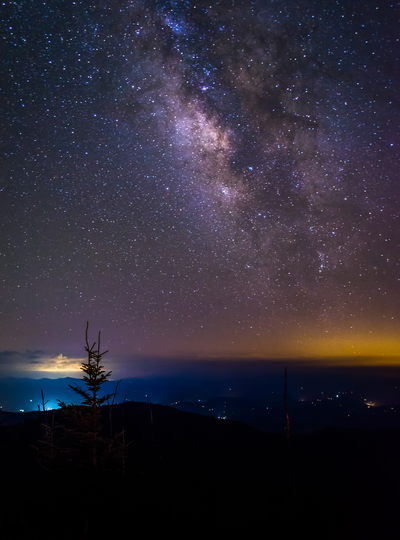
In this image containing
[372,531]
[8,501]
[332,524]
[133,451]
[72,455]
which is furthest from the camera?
[133,451]

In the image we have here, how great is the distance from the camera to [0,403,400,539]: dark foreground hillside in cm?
1338

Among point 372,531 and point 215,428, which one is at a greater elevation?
point 372,531

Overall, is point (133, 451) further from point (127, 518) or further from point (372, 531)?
point (372, 531)

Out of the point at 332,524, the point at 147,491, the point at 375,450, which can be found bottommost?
the point at 375,450

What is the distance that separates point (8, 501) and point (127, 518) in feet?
24.4

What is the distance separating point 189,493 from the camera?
20484 millimetres

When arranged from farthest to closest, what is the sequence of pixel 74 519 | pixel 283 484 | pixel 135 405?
pixel 135 405 < pixel 283 484 < pixel 74 519

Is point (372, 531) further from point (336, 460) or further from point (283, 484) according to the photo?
point (336, 460)

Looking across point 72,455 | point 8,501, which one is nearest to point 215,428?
point 8,501

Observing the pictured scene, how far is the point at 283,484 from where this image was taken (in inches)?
974

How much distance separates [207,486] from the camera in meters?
22.5

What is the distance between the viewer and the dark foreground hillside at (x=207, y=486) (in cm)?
1338

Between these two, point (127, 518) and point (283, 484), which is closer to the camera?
point (127, 518)

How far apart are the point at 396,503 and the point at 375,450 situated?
1566cm
